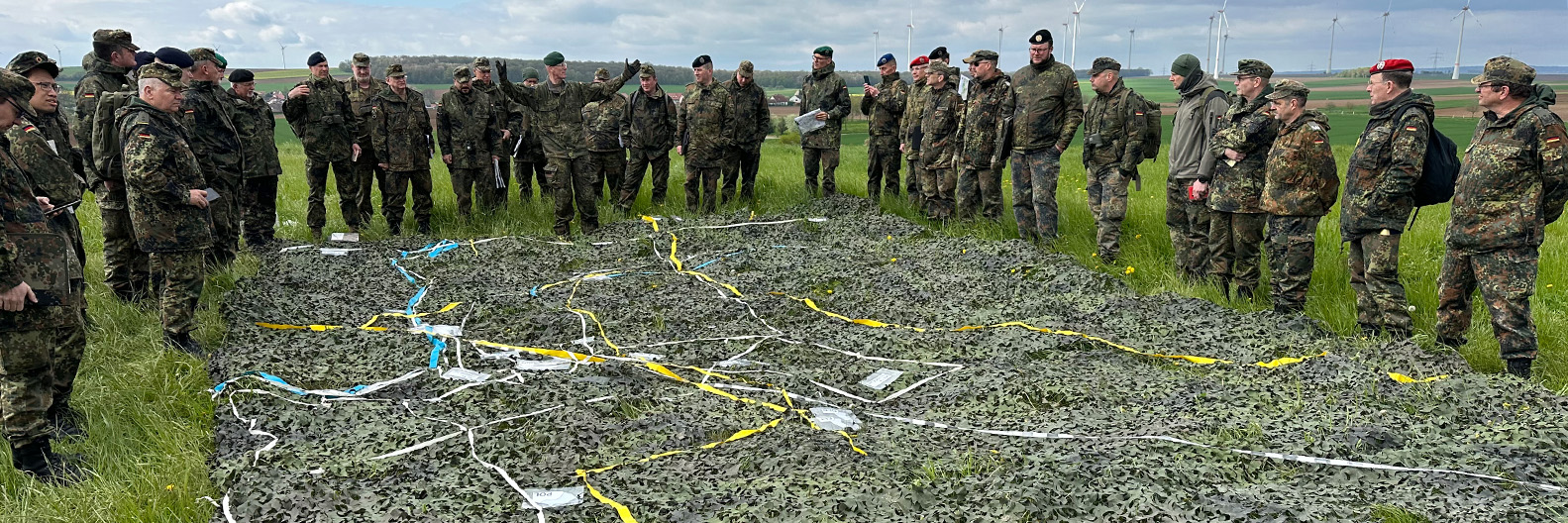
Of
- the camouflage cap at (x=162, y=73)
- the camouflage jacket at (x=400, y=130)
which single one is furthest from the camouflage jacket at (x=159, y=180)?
the camouflage jacket at (x=400, y=130)

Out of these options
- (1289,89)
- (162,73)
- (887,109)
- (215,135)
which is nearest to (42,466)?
(162,73)

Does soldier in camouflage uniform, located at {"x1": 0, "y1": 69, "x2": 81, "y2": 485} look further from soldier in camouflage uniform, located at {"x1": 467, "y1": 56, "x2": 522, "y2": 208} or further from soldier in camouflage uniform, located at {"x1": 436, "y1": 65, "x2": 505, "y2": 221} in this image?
soldier in camouflage uniform, located at {"x1": 467, "y1": 56, "x2": 522, "y2": 208}

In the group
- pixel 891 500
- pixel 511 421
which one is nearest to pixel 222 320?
pixel 511 421

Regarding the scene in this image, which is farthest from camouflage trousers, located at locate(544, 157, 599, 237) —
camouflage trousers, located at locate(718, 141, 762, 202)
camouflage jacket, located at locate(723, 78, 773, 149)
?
camouflage jacket, located at locate(723, 78, 773, 149)

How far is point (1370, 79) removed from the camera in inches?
208

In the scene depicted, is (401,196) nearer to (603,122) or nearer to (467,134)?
(467,134)

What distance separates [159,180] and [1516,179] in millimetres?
7346

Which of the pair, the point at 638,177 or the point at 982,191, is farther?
the point at 638,177

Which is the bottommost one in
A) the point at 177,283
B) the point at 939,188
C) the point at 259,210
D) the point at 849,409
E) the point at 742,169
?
the point at 849,409

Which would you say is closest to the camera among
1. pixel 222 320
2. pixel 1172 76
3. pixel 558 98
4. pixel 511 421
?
pixel 511 421

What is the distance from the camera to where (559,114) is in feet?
32.0

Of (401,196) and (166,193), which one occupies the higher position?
(166,193)

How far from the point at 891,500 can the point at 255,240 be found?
8.18 meters

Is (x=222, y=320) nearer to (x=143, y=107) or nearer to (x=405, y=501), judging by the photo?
(x=143, y=107)
